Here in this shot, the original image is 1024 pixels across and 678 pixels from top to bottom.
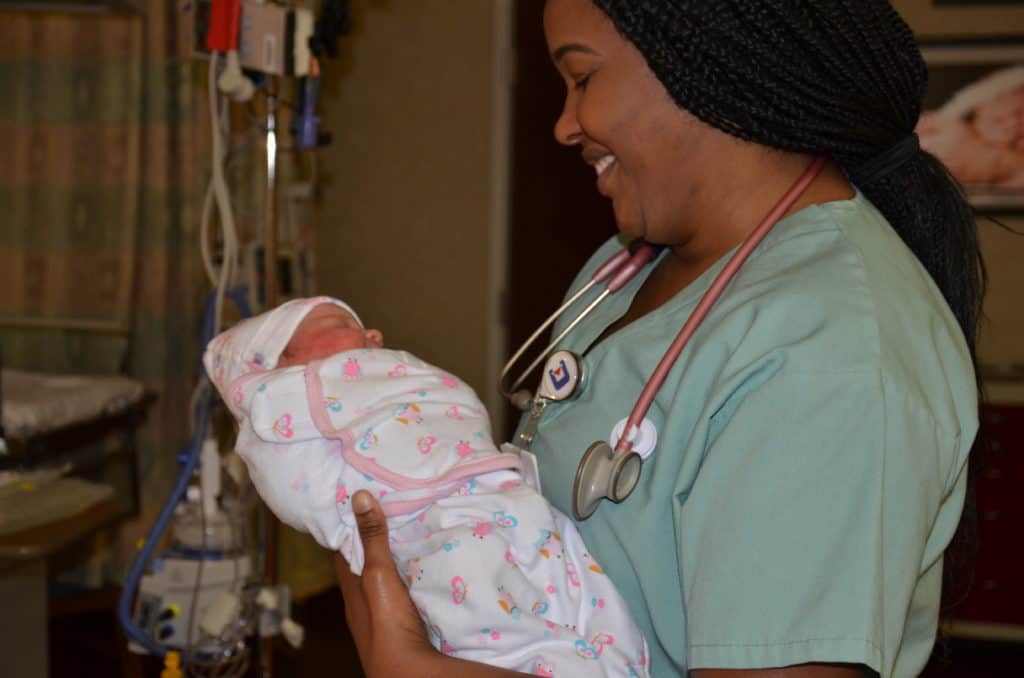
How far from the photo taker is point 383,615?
1.08 metres

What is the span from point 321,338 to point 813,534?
772mm

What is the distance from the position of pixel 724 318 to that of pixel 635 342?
15 cm

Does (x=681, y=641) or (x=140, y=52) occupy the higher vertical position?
(x=140, y=52)

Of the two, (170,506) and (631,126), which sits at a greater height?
(631,126)

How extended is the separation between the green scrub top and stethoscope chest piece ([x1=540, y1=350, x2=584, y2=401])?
0.05 m

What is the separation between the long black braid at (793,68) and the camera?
1027 mm

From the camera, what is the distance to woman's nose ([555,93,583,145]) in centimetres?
116

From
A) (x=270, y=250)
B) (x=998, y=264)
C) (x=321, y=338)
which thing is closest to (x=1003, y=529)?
(x=998, y=264)

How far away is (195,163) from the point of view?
3.53 meters

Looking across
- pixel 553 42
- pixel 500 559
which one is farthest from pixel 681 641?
pixel 553 42

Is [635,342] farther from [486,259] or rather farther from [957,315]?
[486,259]

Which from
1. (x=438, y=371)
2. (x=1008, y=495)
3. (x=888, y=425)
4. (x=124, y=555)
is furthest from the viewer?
(x=124, y=555)

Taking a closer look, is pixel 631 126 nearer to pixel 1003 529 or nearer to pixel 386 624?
pixel 386 624

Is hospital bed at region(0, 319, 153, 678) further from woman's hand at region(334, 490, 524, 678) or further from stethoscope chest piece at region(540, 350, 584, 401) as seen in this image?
stethoscope chest piece at region(540, 350, 584, 401)
